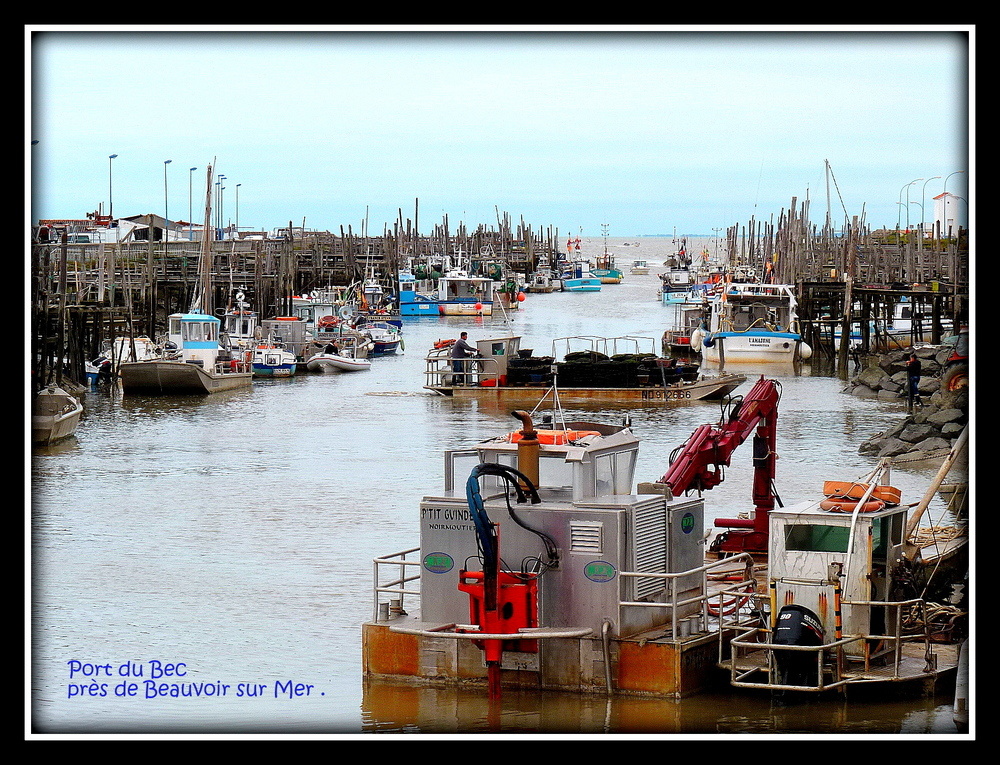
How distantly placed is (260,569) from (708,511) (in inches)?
313

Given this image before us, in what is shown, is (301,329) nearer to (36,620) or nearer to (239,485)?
(239,485)

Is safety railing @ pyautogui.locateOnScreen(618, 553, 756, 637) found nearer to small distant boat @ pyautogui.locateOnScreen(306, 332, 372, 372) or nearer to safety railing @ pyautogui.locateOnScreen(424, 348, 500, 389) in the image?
safety railing @ pyautogui.locateOnScreen(424, 348, 500, 389)

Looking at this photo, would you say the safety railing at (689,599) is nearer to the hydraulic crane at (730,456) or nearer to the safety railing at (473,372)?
the hydraulic crane at (730,456)

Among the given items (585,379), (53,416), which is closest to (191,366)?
(53,416)

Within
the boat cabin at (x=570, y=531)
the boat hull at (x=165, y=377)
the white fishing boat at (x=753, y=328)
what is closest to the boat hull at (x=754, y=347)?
the white fishing boat at (x=753, y=328)

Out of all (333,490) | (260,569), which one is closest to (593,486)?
(260,569)

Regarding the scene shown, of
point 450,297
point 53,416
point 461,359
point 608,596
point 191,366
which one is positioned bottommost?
point 608,596

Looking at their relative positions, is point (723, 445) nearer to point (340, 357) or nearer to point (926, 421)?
point (926, 421)

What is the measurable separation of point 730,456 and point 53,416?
2341 centimetres

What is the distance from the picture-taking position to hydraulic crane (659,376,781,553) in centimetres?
1670

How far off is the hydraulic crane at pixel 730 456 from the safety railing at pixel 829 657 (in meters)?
3.13

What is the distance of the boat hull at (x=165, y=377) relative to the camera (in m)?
48.4

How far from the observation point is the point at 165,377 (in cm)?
4856
